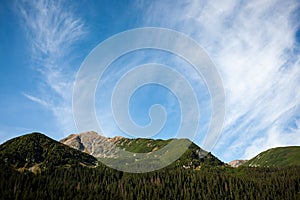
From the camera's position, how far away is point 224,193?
161 meters

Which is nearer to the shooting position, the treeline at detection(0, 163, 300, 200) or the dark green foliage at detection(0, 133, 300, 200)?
the dark green foliage at detection(0, 133, 300, 200)

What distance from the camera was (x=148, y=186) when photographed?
161375 mm

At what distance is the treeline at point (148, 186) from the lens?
131125mm

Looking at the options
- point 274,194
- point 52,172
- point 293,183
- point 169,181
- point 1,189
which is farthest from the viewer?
point 52,172

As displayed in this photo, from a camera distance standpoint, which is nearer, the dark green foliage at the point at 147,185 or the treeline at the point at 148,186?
the dark green foliage at the point at 147,185

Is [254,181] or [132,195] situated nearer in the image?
[132,195]

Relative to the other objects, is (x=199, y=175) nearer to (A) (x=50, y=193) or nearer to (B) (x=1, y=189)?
(A) (x=50, y=193)

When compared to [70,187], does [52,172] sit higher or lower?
higher

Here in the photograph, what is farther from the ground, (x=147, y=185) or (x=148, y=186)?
(x=147, y=185)

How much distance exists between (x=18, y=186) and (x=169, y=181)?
295 feet

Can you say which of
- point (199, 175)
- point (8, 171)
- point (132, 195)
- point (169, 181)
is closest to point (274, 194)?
point (199, 175)

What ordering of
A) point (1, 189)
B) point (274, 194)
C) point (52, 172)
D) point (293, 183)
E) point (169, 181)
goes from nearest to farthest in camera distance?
point (1, 189) < point (274, 194) < point (293, 183) < point (169, 181) < point (52, 172)

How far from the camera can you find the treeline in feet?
430

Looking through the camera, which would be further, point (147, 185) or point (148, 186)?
point (147, 185)
